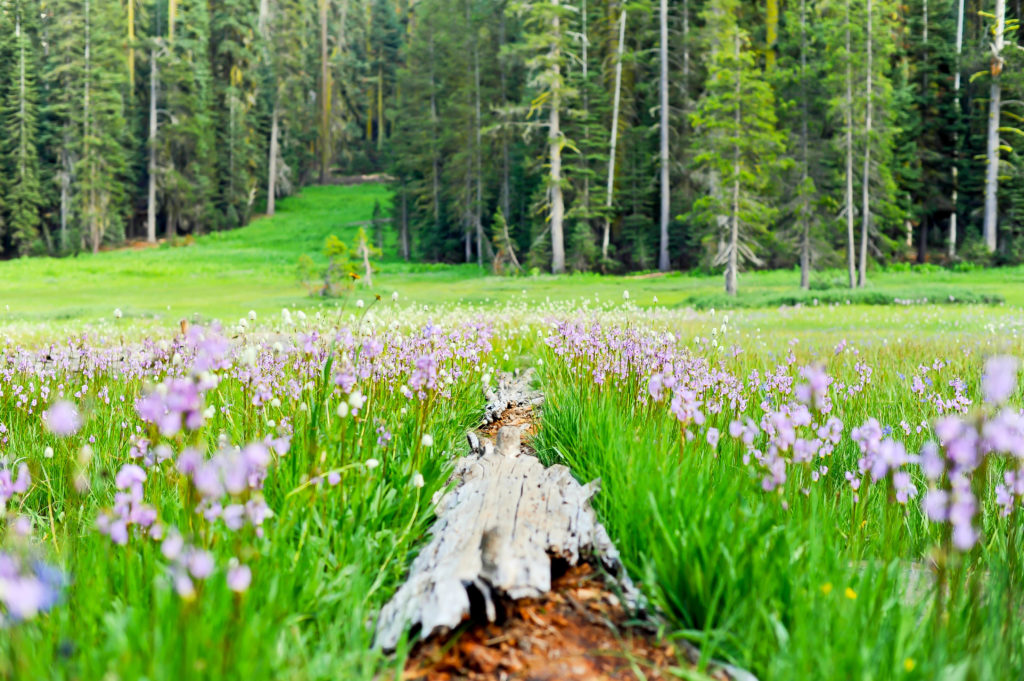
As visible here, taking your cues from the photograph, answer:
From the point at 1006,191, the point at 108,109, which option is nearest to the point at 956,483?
the point at 1006,191

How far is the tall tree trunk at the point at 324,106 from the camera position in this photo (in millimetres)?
70750

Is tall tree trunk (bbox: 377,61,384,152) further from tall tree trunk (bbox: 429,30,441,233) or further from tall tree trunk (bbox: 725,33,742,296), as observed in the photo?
tall tree trunk (bbox: 725,33,742,296)

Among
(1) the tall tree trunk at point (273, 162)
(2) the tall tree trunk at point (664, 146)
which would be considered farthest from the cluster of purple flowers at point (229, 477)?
(1) the tall tree trunk at point (273, 162)

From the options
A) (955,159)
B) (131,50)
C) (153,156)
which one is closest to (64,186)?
(153,156)

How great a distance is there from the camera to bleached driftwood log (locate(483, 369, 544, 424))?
18.5 feet

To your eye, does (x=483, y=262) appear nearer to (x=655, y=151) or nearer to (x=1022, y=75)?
(x=655, y=151)

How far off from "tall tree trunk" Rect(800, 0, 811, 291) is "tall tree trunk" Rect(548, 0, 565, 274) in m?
11.3

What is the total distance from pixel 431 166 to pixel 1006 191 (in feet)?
108

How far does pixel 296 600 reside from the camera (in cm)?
224

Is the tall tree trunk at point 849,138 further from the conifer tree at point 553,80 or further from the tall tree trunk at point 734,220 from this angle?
the conifer tree at point 553,80

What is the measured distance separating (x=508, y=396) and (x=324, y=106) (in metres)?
71.3

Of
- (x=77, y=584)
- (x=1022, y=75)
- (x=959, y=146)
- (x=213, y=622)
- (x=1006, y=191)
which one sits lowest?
(x=77, y=584)

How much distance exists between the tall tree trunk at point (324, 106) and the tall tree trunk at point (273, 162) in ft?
30.7

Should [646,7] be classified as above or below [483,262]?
above
